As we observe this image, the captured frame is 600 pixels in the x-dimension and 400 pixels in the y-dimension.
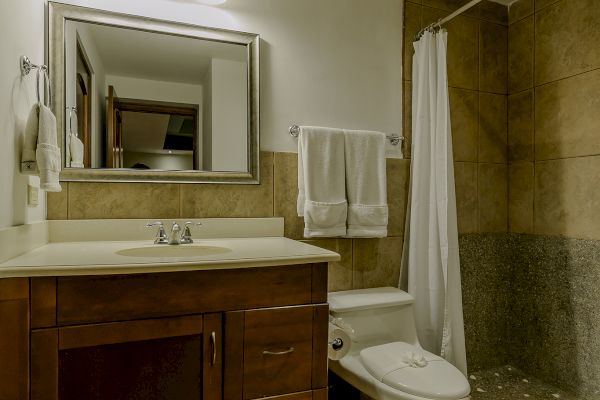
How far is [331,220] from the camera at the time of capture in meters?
1.74

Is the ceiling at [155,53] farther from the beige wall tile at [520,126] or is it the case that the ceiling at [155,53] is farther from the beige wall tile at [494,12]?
the beige wall tile at [520,126]

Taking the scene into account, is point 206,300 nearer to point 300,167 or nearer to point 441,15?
point 300,167

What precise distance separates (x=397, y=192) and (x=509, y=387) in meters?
1.23

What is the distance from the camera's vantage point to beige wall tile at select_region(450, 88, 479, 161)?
7.03ft

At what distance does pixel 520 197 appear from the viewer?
223 cm

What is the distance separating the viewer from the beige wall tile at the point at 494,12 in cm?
223

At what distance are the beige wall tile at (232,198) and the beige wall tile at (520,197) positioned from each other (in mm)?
1523

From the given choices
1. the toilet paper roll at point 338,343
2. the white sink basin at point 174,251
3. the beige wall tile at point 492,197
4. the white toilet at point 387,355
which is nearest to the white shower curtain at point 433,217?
the white toilet at point 387,355

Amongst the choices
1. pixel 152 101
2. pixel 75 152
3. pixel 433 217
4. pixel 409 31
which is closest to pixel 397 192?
pixel 433 217

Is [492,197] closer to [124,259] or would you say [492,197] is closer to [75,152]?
[124,259]

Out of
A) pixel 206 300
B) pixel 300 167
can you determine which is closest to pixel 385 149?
pixel 300 167

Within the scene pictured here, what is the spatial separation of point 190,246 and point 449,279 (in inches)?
47.5

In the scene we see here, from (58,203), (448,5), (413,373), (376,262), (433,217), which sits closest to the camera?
(413,373)

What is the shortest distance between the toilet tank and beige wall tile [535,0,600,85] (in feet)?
4.89
